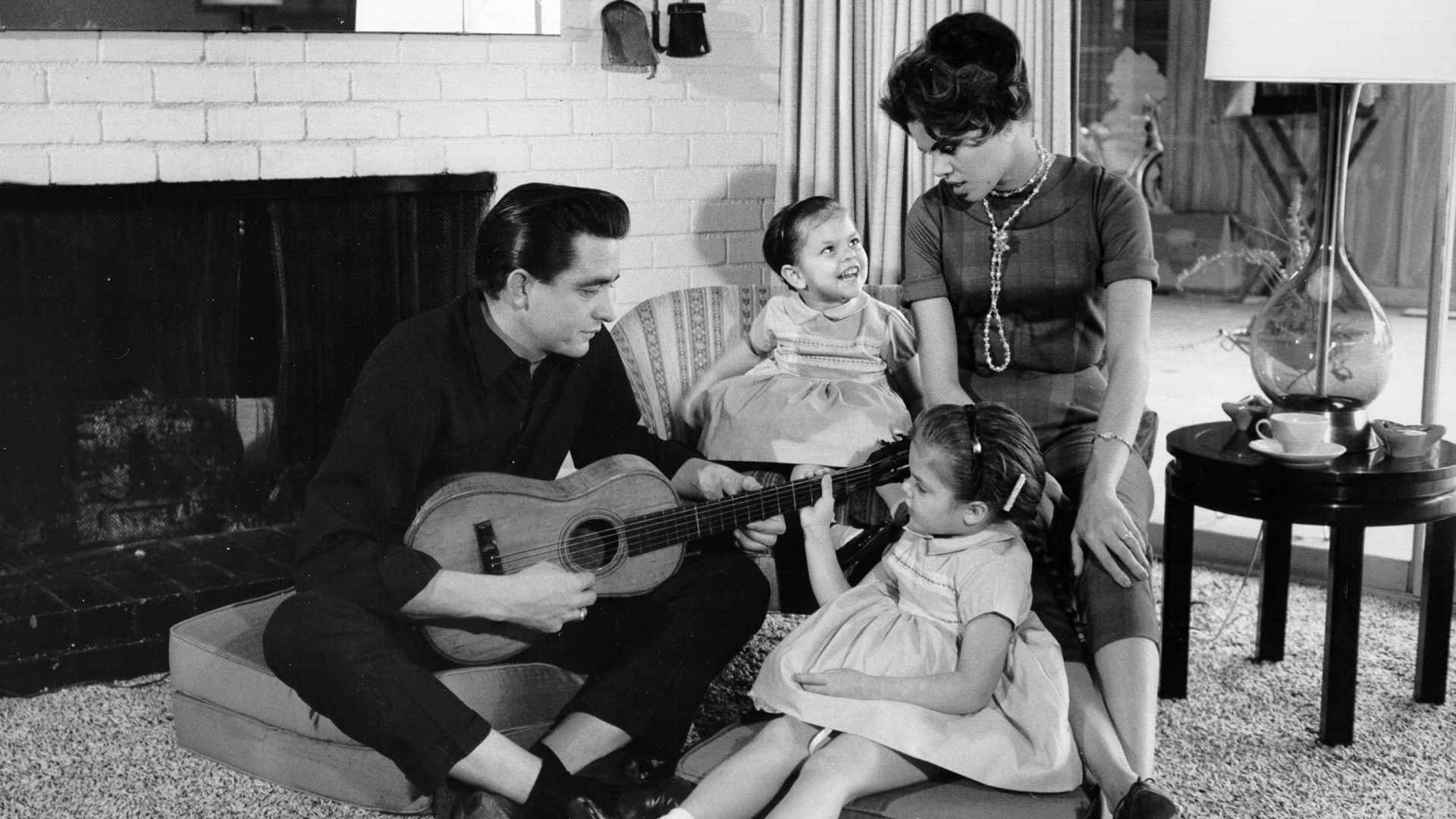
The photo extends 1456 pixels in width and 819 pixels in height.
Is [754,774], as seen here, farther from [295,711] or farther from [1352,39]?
[1352,39]

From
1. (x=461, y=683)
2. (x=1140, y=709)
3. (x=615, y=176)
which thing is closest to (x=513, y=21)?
(x=615, y=176)

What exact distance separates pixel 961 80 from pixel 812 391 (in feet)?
2.13

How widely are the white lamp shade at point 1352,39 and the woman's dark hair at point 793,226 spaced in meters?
0.79

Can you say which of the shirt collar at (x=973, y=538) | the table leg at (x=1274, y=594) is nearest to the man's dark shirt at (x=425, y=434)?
the shirt collar at (x=973, y=538)

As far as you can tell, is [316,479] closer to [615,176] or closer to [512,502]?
[512,502]

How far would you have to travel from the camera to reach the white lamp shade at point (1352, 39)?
2330 mm

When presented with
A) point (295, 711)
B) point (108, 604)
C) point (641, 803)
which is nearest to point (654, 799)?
point (641, 803)

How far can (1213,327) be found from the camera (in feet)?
17.0

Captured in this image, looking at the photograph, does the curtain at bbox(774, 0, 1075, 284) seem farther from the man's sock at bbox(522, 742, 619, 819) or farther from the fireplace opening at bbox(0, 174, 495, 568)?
the man's sock at bbox(522, 742, 619, 819)

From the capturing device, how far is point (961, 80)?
2191 millimetres

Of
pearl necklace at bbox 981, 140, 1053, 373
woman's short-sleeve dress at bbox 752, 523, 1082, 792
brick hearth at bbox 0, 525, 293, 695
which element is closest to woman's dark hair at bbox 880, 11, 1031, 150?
pearl necklace at bbox 981, 140, 1053, 373

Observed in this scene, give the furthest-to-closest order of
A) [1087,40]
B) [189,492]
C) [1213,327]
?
[1213,327] → [1087,40] → [189,492]

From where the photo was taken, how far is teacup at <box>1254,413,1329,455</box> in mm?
2318

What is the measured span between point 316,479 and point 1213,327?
160 inches
